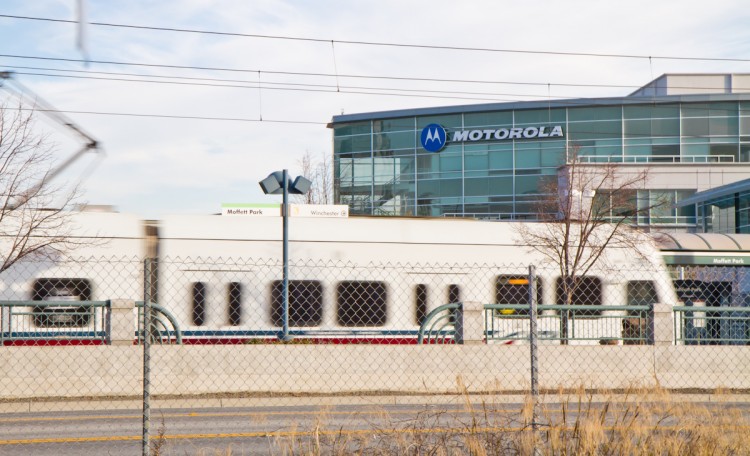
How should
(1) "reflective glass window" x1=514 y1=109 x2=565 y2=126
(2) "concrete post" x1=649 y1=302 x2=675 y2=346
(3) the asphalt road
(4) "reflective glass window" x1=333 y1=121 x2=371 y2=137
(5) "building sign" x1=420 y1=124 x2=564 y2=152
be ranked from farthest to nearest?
1. (4) "reflective glass window" x1=333 y1=121 x2=371 y2=137
2. (5) "building sign" x1=420 y1=124 x2=564 y2=152
3. (1) "reflective glass window" x1=514 y1=109 x2=565 y2=126
4. (2) "concrete post" x1=649 y1=302 x2=675 y2=346
5. (3) the asphalt road

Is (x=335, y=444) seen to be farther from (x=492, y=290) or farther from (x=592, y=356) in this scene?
(x=492, y=290)

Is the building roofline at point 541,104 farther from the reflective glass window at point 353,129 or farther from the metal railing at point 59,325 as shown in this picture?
the metal railing at point 59,325

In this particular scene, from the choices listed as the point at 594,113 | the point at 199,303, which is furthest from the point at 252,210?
the point at 594,113

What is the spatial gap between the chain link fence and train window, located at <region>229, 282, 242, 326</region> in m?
0.03

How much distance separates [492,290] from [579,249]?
294cm

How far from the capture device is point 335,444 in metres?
6.98

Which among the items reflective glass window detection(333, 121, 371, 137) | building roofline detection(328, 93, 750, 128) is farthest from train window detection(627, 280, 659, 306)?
reflective glass window detection(333, 121, 371, 137)

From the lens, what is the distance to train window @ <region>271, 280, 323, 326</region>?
68.3 ft

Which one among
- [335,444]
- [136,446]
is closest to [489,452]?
[335,444]

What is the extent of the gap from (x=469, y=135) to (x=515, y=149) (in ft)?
9.56

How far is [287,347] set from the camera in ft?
50.4

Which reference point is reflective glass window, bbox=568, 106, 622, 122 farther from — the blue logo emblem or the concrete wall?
the concrete wall

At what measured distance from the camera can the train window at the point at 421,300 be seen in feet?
69.9

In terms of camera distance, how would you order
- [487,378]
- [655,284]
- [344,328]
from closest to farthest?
[487,378], [344,328], [655,284]
